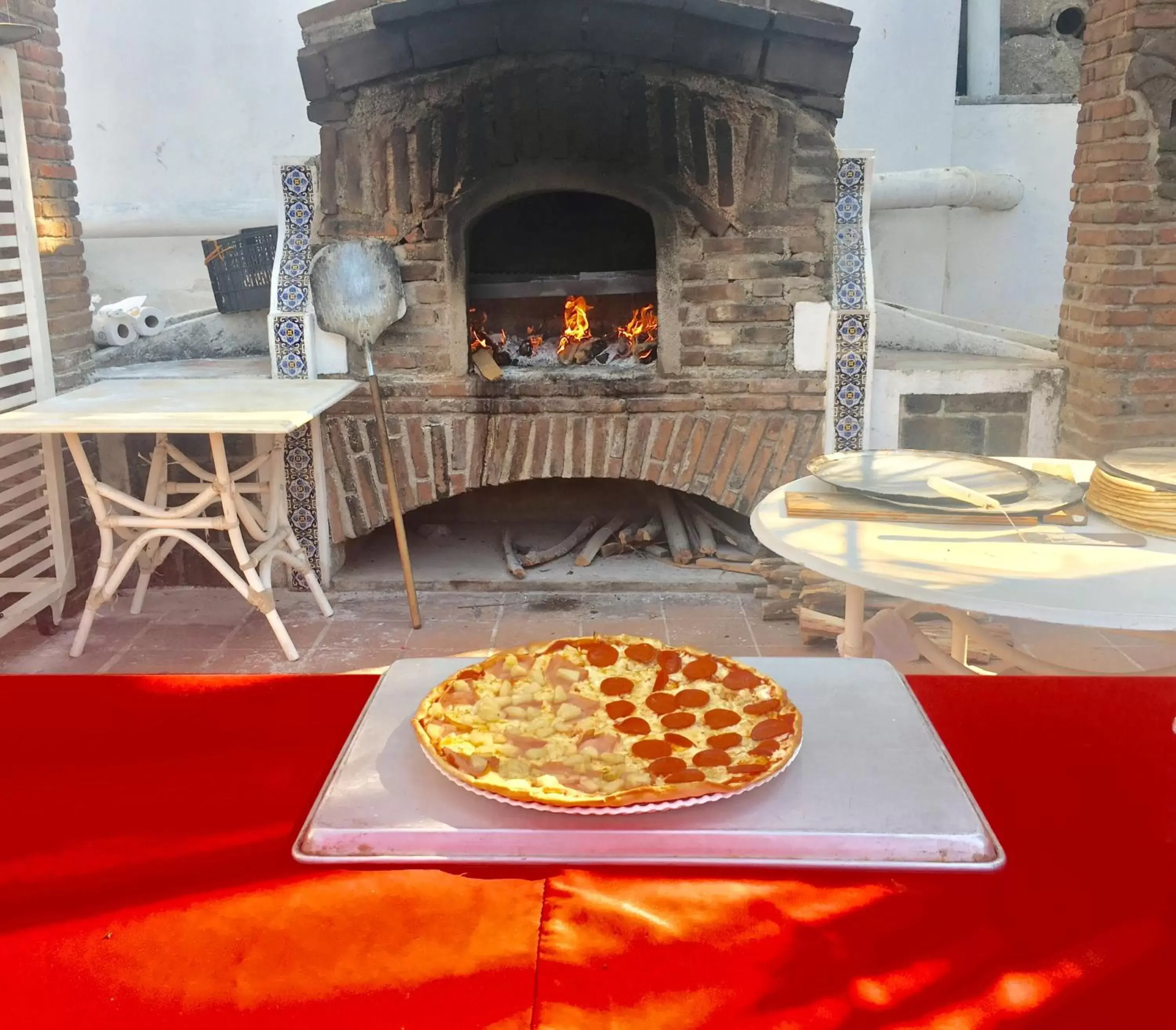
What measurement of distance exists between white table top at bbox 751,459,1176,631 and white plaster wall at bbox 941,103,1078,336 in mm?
4584

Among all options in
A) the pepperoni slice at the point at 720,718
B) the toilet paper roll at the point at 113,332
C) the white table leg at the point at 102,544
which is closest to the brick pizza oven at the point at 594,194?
the white table leg at the point at 102,544

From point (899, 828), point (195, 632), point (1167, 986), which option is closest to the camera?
point (1167, 986)

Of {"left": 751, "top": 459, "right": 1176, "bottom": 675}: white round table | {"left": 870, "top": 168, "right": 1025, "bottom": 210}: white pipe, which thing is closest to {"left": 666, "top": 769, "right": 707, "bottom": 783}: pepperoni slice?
{"left": 751, "top": 459, "right": 1176, "bottom": 675}: white round table

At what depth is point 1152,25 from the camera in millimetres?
3922

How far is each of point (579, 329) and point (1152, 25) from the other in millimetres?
2325

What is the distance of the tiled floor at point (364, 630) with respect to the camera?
155 inches

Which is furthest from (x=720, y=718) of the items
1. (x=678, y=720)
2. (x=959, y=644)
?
(x=959, y=644)

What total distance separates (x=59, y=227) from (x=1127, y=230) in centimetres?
391

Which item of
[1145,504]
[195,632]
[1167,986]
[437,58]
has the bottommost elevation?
[195,632]

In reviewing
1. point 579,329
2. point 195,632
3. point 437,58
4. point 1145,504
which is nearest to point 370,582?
point 195,632

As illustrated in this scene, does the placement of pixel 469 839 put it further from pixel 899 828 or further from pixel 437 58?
pixel 437 58

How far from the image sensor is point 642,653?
1652mm

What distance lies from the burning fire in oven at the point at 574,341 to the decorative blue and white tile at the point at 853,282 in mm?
739

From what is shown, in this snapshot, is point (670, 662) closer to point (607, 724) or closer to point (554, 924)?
point (607, 724)
